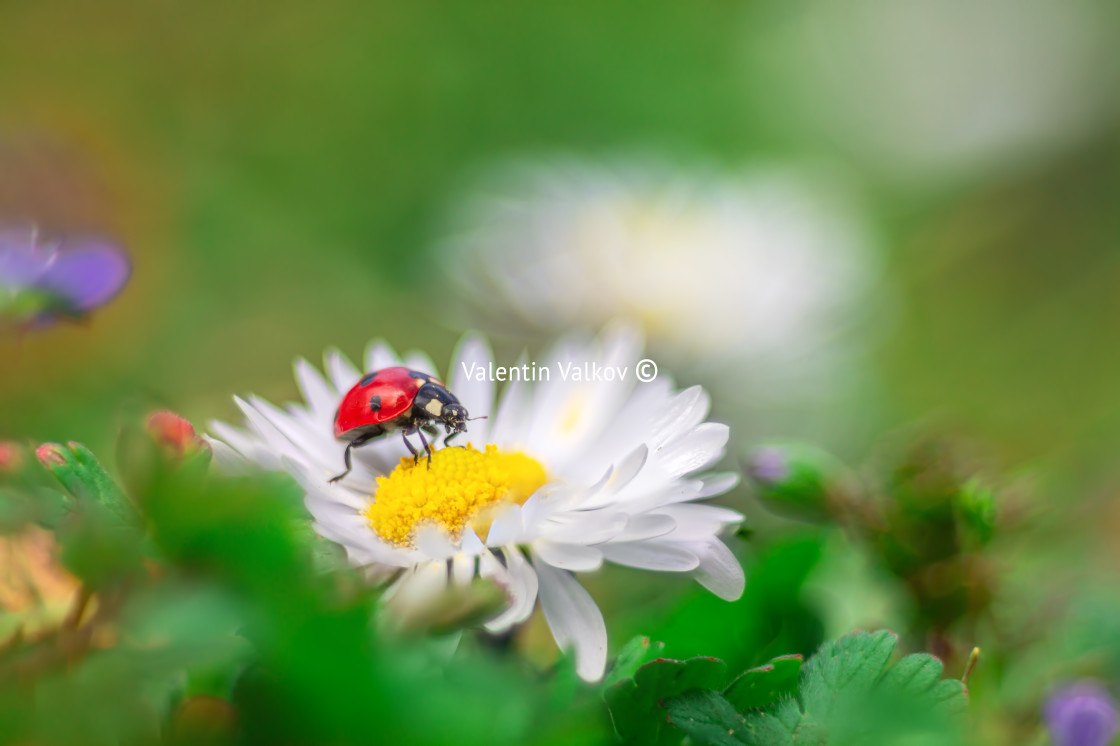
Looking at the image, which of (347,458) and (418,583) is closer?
(418,583)

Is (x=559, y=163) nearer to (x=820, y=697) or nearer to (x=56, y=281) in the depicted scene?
(x=56, y=281)

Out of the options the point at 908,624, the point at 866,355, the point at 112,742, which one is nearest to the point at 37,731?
the point at 112,742

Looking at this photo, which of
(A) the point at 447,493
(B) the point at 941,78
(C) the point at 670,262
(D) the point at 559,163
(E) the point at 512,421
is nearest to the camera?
(A) the point at 447,493

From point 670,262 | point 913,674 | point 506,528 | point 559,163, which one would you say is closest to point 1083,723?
point 913,674

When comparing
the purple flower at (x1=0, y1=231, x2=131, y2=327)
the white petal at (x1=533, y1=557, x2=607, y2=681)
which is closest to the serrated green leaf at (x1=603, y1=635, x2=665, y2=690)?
the white petal at (x1=533, y1=557, x2=607, y2=681)

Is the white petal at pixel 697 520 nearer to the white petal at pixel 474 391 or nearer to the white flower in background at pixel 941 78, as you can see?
the white petal at pixel 474 391

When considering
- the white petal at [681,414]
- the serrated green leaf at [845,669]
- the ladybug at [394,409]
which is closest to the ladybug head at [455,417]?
the ladybug at [394,409]

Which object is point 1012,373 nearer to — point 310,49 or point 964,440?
point 964,440
